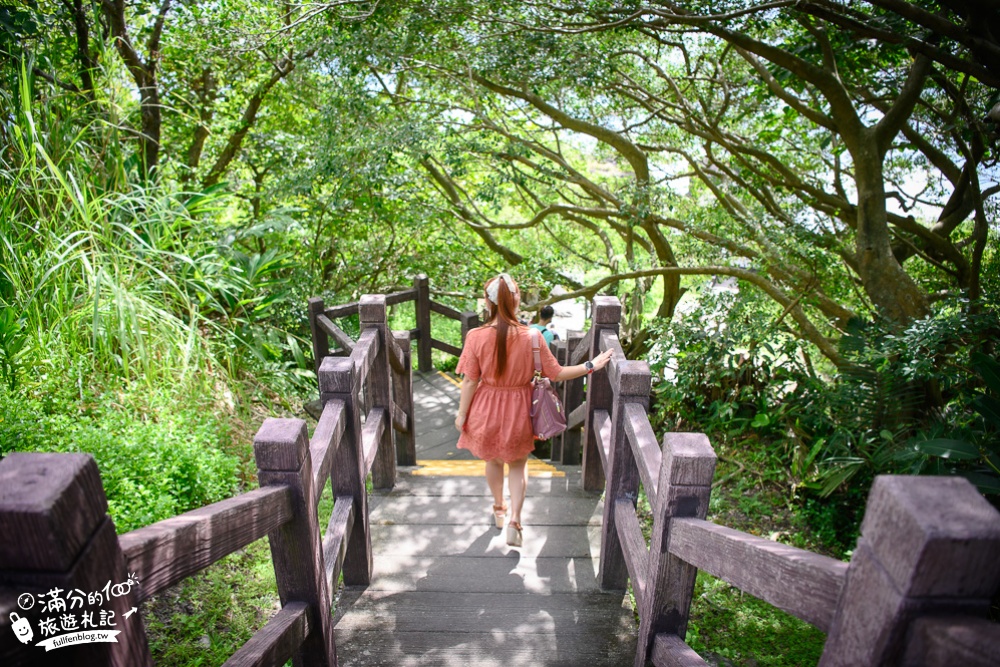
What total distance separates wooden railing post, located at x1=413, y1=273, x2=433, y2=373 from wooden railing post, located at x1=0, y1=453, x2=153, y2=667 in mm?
5824

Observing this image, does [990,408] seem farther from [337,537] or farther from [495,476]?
[337,537]

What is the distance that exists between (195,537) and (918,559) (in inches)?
52.6

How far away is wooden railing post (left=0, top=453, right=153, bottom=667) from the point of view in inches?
35.6

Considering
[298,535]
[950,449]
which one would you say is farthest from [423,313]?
[298,535]

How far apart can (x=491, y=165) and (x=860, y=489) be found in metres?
5.10

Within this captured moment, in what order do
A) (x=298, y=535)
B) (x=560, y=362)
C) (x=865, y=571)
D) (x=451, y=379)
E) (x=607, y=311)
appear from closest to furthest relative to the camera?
1. (x=865, y=571)
2. (x=298, y=535)
3. (x=607, y=311)
4. (x=560, y=362)
5. (x=451, y=379)

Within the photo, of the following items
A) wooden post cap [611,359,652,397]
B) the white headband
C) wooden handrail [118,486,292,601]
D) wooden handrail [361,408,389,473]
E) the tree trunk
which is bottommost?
wooden handrail [361,408,389,473]

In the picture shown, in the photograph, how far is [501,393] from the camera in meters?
3.06

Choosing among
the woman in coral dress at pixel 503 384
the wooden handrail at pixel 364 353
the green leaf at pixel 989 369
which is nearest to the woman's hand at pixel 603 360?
the woman in coral dress at pixel 503 384

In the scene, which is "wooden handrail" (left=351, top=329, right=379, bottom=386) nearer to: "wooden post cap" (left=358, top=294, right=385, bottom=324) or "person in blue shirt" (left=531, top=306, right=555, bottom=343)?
"wooden post cap" (left=358, top=294, right=385, bottom=324)

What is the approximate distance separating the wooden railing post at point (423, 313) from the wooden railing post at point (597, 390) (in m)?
3.56

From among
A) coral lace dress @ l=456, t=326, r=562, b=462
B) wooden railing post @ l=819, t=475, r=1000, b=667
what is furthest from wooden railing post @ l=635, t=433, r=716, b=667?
coral lace dress @ l=456, t=326, r=562, b=462

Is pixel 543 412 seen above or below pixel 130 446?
above

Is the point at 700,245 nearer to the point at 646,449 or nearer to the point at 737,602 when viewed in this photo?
the point at 737,602
